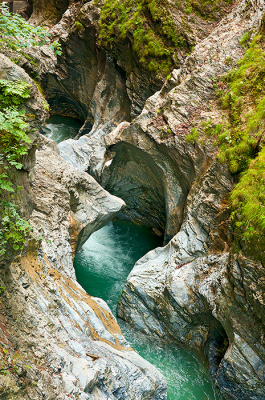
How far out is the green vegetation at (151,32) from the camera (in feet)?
44.6

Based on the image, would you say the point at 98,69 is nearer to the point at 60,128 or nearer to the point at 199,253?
the point at 60,128

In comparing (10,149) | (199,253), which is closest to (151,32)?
(199,253)

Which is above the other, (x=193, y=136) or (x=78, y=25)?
(x=78, y=25)

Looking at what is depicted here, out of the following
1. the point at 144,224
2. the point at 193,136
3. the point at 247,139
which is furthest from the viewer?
the point at 144,224

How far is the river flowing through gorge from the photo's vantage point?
888cm

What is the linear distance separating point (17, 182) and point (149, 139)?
7.73m

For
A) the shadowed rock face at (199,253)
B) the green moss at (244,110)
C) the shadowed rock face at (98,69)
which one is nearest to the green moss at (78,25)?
the shadowed rock face at (98,69)

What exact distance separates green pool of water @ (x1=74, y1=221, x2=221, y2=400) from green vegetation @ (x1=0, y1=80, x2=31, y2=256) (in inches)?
277

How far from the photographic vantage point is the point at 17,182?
16.1 feet

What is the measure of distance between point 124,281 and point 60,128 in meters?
13.8

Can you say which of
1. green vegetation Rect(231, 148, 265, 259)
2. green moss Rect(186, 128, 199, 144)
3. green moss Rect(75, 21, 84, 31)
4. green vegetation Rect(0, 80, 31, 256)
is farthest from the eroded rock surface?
green moss Rect(75, 21, 84, 31)

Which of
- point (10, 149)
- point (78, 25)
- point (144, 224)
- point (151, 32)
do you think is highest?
point (151, 32)

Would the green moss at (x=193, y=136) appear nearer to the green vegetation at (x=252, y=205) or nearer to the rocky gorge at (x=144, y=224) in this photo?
the rocky gorge at (x=144, y=224)

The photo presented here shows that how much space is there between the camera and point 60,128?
22.0m
